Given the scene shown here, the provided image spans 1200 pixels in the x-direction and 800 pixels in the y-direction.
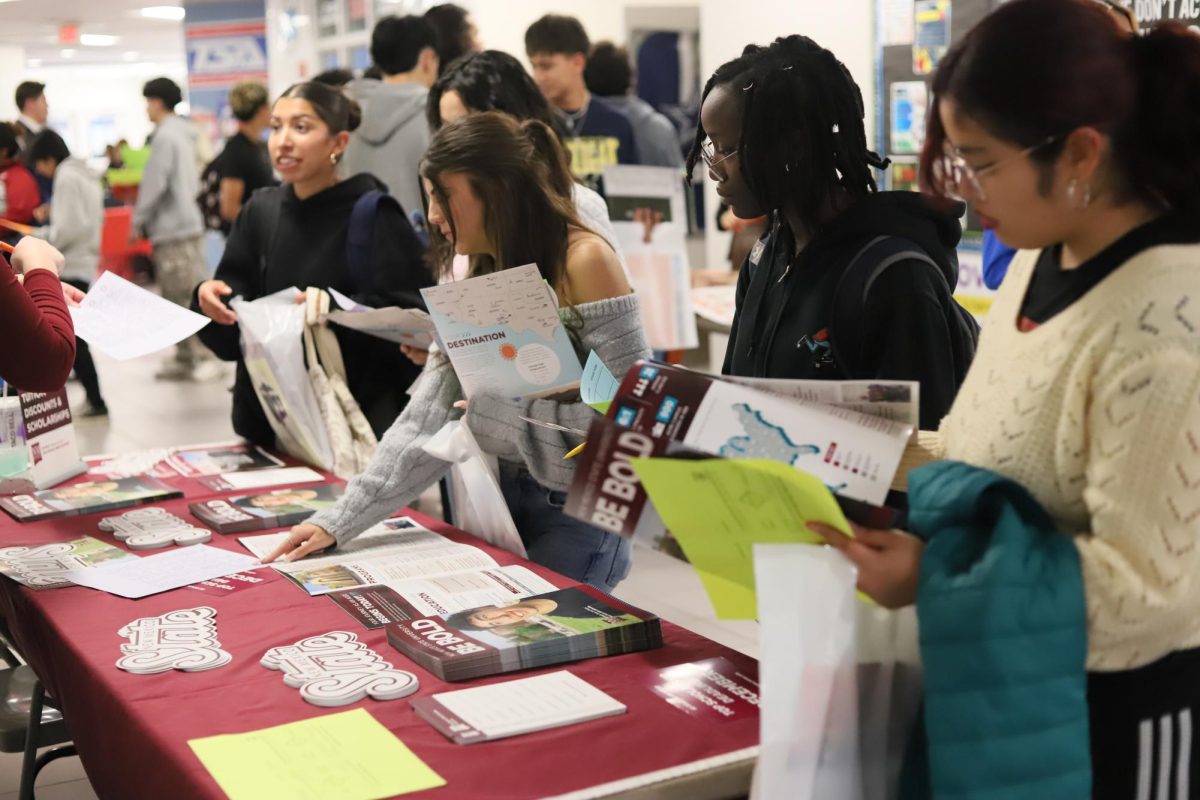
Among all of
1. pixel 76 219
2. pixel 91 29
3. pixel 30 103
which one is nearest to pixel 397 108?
pixel 76 219

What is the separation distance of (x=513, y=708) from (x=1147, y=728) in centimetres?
67

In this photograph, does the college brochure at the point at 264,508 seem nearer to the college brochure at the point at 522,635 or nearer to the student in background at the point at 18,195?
the college brochure at the point at 522,635

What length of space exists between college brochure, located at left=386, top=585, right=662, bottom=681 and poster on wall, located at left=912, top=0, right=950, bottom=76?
126 inches

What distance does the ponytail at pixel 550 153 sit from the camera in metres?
2.41

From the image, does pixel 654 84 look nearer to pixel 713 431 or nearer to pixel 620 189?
pixel 620 189

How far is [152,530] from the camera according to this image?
2.41 metres

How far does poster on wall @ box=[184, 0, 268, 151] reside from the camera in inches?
479

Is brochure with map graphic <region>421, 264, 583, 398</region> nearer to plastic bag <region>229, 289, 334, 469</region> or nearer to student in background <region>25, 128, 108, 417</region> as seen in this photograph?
plastic bag <region>229, 289, 334, 469</region>

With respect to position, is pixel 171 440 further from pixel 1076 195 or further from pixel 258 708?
pixel 1076 195

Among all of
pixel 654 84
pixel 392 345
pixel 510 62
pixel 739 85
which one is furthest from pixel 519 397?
pixel 654 84

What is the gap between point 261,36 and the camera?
12.1m

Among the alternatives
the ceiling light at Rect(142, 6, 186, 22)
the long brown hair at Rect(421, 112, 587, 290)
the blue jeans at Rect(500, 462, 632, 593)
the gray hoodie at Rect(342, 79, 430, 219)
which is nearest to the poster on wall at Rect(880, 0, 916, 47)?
the gray hoodie at Rect(342, 79, 430, 219)

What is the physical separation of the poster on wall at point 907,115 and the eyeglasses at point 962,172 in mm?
3434

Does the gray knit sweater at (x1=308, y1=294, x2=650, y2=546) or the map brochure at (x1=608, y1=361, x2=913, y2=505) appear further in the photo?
the gray knit sweater at (x1=308, y1=294, x2=650, y2=546)
